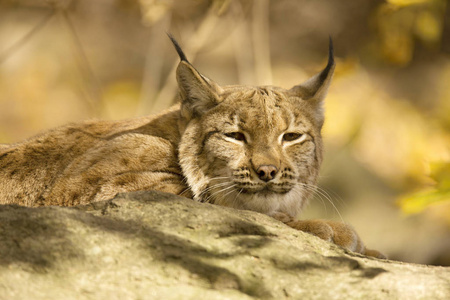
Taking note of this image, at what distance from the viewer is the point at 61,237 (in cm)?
293

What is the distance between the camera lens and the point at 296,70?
9906 millimetres

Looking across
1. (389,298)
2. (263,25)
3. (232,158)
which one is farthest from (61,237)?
(263,25)

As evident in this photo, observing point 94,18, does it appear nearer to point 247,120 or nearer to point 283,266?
point 247,120

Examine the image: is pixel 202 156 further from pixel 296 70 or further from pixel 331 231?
pixel 296 70

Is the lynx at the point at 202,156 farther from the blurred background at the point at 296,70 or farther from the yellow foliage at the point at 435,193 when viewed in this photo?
the blurred background at the point at 296,70

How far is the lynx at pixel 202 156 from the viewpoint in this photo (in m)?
4.75

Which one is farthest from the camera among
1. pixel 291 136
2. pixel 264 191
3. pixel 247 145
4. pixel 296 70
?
pixel 296 70

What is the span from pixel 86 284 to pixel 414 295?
153 centimetres

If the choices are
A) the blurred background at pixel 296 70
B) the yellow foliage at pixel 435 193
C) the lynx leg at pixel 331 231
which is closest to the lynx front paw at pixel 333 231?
the lynx leg at pixel 331 231

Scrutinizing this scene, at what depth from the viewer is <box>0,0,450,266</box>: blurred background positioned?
925 centimetres

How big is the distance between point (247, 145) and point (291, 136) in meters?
0.46

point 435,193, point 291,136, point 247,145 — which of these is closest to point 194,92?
point 247,145

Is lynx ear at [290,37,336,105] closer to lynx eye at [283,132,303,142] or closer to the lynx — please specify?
the lynx

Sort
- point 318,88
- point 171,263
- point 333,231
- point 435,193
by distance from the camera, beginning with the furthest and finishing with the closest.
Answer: point 435,193
point 318,88
point 333,231
point 171,263
